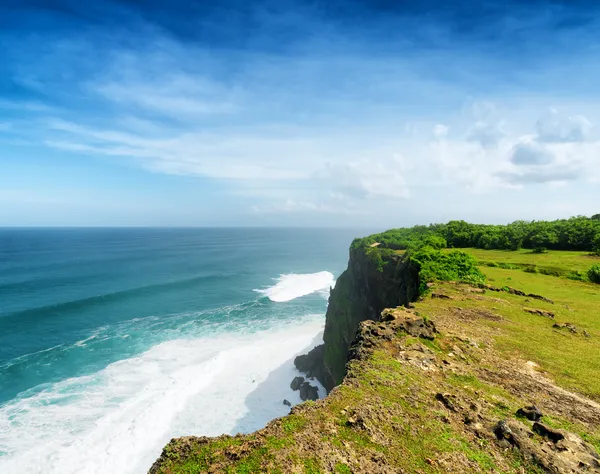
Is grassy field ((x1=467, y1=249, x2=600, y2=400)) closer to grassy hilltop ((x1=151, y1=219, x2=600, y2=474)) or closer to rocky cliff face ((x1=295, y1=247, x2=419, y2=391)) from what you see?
grassy hilltop ((x1=151, y1=219, x2=600, y2=474))

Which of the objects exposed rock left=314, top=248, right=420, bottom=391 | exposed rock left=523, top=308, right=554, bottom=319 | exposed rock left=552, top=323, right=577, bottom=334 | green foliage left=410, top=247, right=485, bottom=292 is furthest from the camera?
exposed rock left=314, top=248, right=420, bottom=391

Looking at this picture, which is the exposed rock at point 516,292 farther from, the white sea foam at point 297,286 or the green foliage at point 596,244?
the white sea foam at point 297,286

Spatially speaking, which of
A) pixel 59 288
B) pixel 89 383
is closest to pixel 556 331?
pixel 89 383

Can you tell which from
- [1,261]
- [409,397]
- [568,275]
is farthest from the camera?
[1,261]

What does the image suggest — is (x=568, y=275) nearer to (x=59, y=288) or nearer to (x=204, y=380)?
(x=204, y=380)

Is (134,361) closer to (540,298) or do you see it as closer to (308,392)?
Answer: (308,392)

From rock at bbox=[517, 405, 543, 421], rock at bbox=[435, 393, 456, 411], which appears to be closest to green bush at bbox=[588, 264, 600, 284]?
rock at bbox=[517, 405, 543, 421]
